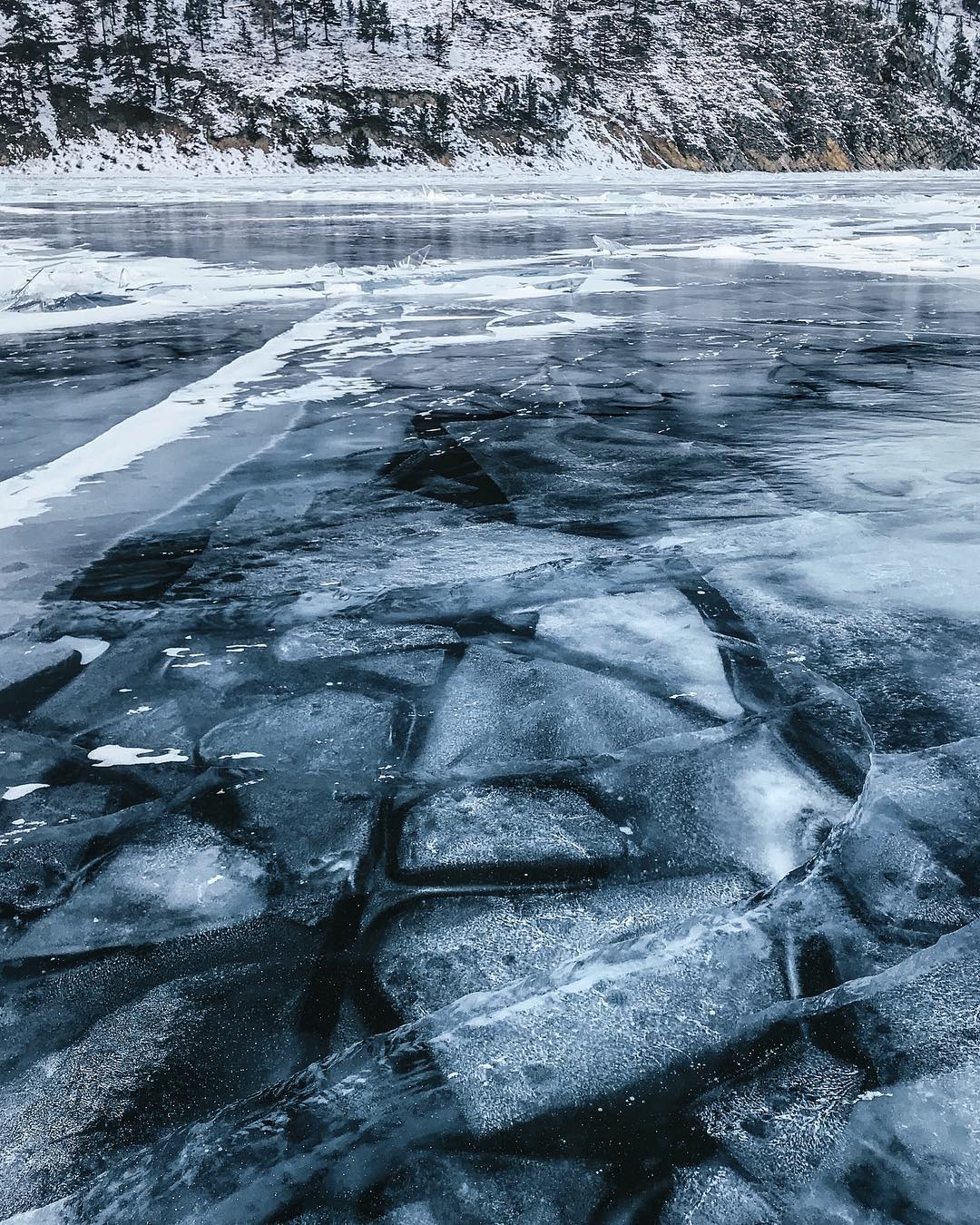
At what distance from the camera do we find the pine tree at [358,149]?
151 feet

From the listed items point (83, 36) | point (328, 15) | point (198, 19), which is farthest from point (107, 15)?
point (328, 15)

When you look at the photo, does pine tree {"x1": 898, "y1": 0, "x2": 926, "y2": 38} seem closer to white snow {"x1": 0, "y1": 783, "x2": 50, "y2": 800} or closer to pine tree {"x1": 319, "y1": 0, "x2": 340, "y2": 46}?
pine tree {"x1": 319, "y1": 0, "x2": 340, "y2": 46}

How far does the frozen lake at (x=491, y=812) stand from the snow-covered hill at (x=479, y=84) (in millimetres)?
45422

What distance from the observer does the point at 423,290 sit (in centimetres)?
820

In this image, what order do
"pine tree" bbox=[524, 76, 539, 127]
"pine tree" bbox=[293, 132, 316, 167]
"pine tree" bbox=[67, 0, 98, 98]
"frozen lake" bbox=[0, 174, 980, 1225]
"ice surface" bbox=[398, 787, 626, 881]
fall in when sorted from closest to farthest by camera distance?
"frozen lake" bbox=[0, 174, 980, 1225] < "ice surface" bbox=[398, 787, 626, 881] < "pine tree" bbox=[293, 132, 316, 167] < "pine tree" bbox=[67, 0, 98, 98] < "pine tree" bbox=[524, 76, 539, 127]

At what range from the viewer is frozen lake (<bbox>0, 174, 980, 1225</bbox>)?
1067mm

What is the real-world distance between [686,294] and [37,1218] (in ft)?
25.6

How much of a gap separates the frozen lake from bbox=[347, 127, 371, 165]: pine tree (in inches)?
1832

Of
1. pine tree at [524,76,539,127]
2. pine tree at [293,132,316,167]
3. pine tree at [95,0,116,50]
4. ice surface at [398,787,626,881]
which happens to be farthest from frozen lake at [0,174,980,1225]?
pine tree at [95,0,116,50]

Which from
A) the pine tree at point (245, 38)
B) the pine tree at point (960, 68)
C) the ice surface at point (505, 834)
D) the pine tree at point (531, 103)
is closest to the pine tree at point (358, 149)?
the pine tree at point (531, 103)

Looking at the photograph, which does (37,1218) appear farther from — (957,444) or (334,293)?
(334,293)

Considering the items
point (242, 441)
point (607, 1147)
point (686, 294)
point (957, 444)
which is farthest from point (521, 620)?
point (686, 294)

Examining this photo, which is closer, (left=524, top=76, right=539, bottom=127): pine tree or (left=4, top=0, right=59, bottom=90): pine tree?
(left=4, top=0, right=59, bottom=90): pine tree

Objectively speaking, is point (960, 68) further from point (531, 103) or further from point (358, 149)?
point (358, 149)
